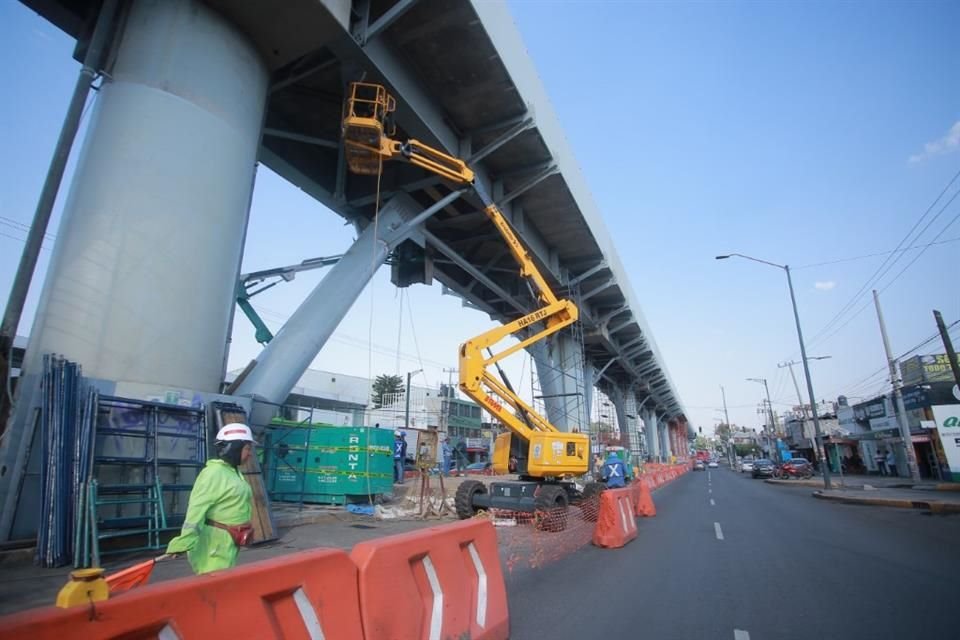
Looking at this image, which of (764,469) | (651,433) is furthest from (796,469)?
(651,433)

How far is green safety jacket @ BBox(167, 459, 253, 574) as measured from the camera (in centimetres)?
328

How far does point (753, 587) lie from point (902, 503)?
43.7 ft

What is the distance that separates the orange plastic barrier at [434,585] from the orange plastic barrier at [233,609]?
0.42 ft

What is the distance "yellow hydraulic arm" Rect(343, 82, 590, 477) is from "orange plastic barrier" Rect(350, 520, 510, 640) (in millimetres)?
7508

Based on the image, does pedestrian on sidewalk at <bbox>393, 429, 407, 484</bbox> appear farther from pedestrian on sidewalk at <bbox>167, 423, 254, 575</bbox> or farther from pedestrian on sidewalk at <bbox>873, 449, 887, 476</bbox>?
pedestrian on sidewalk at <bbox>873, 449, 887, 476</bbox>

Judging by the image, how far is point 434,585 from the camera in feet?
11.1

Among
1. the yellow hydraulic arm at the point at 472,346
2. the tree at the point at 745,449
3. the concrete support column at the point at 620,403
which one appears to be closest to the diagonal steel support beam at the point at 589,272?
the yellow hydraulic arm at the point at 472,346

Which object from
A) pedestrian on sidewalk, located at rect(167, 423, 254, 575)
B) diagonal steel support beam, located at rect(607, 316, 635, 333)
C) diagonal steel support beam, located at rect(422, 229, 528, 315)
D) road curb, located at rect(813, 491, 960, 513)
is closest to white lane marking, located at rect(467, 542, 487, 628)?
pedestrian on sidewalk, located at rect(167, 423, 254, 575)

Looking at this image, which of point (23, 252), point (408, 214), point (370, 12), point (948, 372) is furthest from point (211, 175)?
point (948, 372)

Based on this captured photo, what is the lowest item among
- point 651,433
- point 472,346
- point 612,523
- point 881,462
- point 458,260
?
point 612,523

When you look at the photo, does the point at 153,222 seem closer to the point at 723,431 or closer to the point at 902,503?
the point at 902,503

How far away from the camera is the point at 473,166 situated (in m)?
14.2

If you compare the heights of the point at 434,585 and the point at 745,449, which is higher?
the point at 745,449

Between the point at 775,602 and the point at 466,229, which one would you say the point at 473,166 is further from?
the point at 775,602
